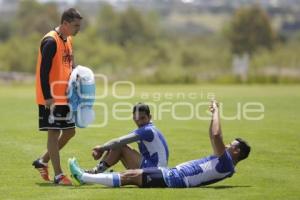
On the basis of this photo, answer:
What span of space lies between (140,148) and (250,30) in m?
98.4

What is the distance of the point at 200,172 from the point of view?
12.1 meters

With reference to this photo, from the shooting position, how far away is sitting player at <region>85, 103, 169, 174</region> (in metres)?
12.3

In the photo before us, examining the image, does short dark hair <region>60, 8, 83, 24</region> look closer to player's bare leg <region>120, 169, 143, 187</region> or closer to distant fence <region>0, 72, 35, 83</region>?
player's bare leg <region>120, 169, 143, 187</region>

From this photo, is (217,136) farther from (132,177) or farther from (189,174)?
(132,177)

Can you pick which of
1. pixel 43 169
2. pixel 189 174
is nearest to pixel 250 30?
pixel 43 169

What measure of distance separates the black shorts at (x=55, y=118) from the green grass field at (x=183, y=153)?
31.8 inches

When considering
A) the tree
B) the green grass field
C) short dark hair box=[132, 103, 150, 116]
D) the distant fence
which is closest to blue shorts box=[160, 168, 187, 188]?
the green grass field

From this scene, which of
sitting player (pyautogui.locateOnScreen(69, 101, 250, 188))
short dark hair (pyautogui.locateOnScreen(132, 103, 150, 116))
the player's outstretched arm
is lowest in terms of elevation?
sitting player (pyautogui.locateOnScreen(69, 101, 250, 188))

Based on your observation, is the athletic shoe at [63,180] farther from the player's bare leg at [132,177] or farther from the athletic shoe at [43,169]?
the player's bare leg at [132,177]

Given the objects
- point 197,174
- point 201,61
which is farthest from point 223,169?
point 201,61

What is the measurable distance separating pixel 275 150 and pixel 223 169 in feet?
17.6

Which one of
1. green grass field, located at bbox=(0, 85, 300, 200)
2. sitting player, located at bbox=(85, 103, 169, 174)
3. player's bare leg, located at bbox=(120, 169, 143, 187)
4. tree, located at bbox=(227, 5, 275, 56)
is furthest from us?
tree, located at bbox=(227, 5, 275, 56)

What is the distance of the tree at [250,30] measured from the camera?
106m

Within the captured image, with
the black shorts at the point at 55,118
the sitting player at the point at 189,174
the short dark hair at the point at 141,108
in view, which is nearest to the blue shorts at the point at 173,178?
the sitting player at the point at 189,174
